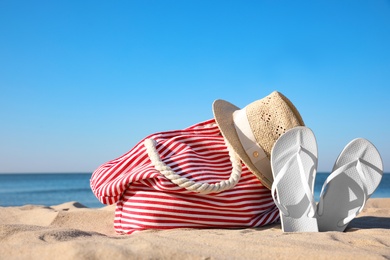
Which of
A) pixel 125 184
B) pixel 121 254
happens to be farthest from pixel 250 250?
pixel 125 184

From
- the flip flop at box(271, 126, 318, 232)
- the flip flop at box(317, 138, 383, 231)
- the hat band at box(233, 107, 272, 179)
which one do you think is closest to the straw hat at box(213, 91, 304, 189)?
the hat band at box(233, 107, 272, 179)

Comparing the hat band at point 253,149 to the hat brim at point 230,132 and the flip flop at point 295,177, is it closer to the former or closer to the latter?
the hat brim at point 230,132

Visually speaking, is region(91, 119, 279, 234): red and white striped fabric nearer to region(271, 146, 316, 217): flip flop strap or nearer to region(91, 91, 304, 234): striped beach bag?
region(91, 91, 304, 234): striped beach bag

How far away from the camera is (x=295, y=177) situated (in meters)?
2.73

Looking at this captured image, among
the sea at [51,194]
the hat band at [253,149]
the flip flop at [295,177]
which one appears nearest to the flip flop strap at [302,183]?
the flip flop at [295,177]

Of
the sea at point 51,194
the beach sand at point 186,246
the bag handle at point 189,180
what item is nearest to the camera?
the beach sand at point 186,246

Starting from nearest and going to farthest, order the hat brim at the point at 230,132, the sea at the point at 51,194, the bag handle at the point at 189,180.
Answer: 1. the bag handle at the point at 189,180
2. the hat brim at the point at 230,132
3. the sea at the point at 51,194

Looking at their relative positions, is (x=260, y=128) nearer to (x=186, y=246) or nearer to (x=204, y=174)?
(x=204, y=174)

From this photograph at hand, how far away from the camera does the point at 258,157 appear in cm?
292

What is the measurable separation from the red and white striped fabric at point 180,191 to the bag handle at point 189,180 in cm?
4

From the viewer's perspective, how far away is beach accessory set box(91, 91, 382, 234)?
105 inches

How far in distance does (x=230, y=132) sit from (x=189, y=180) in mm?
505

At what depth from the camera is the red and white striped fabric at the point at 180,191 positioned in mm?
2674

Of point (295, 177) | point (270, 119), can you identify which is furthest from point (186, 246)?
point (270, 119)
